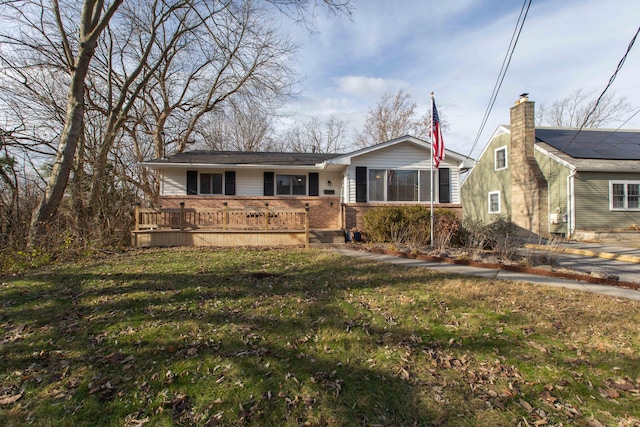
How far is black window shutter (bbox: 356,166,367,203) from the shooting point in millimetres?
12578

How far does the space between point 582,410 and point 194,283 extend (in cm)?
502

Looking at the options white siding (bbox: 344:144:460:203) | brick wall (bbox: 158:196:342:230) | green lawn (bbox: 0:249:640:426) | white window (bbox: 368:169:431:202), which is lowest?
green lawn (bbox: 0:249:640:426)

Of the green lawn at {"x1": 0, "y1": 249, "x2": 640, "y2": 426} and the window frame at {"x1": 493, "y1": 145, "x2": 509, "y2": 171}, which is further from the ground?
the window frame at {"x1": 493, "y1": 145, "x2": 509, "y2": 171}

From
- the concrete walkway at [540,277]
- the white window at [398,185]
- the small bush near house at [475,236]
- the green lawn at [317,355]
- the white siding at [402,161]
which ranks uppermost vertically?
the white siding at [402,161]

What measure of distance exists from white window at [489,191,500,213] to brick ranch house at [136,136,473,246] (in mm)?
6755

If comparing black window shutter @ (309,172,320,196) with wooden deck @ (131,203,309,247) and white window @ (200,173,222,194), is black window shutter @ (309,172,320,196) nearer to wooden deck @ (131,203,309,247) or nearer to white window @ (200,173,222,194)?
wooden deck @ (131,203,309,247)

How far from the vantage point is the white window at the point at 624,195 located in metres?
14.3

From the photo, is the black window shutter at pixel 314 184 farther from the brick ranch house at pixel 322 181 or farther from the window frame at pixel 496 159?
the window frame at pixel 496 159

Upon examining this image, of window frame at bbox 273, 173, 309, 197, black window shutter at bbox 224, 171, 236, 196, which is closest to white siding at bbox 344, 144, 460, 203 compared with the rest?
window frame at bbox 273, 173, 309, 197

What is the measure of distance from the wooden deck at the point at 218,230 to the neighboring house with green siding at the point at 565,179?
1176 cm

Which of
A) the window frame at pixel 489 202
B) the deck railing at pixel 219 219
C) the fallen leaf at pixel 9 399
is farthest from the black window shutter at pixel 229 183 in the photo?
the window frame at pixel 489 202

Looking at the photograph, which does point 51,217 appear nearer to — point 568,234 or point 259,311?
point 259,311

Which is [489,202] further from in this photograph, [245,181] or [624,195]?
[245,181]

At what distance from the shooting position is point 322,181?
1402 cm
